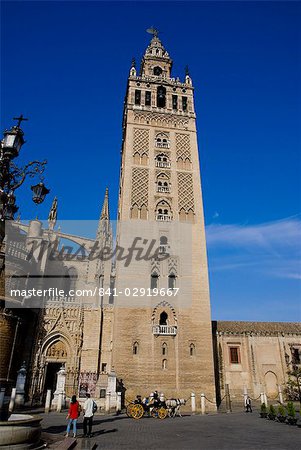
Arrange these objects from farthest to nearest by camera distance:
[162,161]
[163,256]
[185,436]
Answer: [162,161], [163,256], [185,436]

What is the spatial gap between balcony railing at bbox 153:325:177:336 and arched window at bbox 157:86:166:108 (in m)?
19.9

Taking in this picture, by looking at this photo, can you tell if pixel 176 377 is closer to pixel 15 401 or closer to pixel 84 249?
pixel 15 401

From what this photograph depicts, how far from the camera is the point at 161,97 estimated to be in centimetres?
3062

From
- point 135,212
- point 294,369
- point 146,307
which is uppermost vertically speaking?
point 135,212

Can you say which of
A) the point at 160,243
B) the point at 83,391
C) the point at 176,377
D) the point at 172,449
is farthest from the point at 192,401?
the point at 172,449

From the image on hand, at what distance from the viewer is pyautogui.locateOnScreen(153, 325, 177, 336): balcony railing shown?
20217 mm

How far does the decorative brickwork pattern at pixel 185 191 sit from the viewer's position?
2462cm

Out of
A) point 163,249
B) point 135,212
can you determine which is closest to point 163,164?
point 135,212

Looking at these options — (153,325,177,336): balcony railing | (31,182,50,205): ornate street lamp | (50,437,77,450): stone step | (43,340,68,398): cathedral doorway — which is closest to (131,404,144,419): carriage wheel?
(50,437,77,450): stone step

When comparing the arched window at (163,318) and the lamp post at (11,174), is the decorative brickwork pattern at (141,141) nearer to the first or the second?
the arched window at (163,318)

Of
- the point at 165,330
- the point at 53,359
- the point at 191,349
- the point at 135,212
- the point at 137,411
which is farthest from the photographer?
the point at 135,212

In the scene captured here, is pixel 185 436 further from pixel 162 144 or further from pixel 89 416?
pixel 162 144

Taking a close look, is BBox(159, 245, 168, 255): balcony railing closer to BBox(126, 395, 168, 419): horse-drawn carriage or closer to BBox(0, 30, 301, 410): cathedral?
BBox(0, 30, 301, 410): cathedral

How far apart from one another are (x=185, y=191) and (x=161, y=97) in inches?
427
